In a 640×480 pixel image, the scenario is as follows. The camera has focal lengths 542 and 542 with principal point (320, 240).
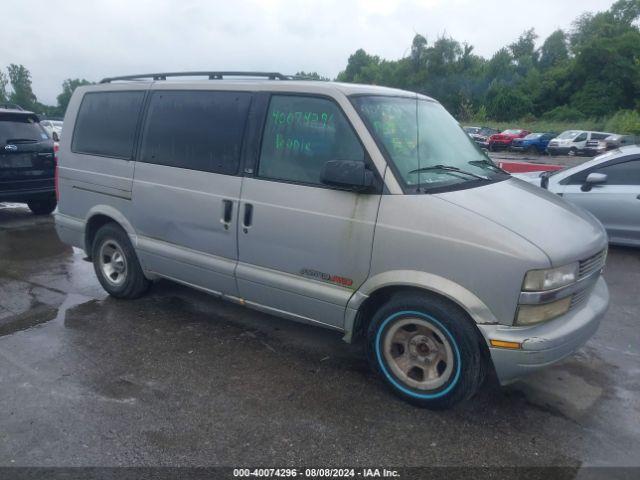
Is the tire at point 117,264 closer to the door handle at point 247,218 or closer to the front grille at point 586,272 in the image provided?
the door handle at point 247,218

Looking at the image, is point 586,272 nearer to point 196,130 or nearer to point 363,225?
point 363,225

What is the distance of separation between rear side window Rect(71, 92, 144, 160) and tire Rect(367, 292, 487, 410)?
284 centimetres

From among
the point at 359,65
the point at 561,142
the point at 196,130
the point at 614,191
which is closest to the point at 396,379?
the point at 196,130

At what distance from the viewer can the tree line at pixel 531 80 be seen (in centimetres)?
5409

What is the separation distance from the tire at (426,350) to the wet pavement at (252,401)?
0.14 meters

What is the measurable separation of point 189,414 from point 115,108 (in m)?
3.05

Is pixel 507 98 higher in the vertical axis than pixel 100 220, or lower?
higher

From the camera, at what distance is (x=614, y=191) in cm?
706

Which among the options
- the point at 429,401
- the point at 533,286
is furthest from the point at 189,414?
the point at 533,286

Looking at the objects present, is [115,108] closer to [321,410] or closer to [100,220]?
[100,220]

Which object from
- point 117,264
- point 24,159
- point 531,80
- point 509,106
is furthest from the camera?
point 531,80

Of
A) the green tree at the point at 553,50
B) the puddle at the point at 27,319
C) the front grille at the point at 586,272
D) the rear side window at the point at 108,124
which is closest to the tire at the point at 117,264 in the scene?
the puddle at the point at 27,319

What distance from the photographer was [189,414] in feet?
11.1

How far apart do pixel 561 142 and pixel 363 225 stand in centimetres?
3127
